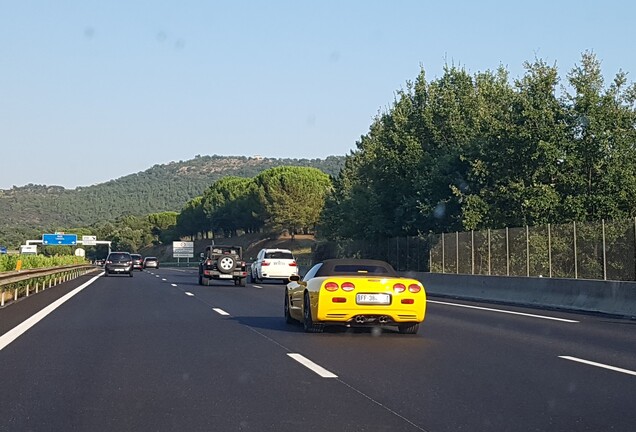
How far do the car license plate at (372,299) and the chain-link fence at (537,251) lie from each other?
38.7ft

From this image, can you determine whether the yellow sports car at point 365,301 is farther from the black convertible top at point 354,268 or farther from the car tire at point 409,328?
the black convertible top at point 354,268

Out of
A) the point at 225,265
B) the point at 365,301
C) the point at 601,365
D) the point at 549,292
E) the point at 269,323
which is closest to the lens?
the point at 601,365

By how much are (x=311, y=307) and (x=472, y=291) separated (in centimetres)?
1583

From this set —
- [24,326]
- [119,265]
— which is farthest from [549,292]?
[119,265]

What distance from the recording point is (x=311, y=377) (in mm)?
10602

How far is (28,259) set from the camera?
127ft

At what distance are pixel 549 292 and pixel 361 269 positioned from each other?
10.2 m

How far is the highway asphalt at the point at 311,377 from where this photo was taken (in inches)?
314

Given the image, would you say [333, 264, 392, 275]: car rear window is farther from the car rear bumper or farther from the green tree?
the green tree

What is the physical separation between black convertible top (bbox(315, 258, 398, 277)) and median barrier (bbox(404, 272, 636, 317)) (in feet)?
24.7

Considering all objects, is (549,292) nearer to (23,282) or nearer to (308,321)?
(308,321)

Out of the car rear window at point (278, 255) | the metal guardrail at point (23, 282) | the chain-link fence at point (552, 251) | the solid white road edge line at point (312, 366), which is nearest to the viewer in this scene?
the solid white road edge line at point (312, 366)

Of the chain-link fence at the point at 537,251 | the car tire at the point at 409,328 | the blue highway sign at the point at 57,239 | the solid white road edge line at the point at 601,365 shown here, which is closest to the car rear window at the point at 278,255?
the chain-link fence at the point at 537,251

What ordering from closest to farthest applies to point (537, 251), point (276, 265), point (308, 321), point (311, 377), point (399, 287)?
point (311, 377), point (399, 287), point (308, 321), point (537, 251), point (276, 265)
